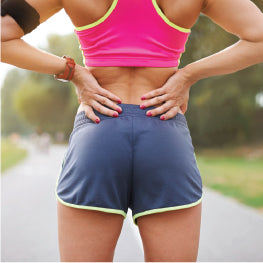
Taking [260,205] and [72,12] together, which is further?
[260,205]

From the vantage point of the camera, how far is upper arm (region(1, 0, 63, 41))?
1606 millimetres

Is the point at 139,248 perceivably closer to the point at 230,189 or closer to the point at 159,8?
the point at 159,8

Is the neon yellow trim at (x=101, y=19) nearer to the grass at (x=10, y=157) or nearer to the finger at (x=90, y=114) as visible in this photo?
the finger at (x=90, y=114)

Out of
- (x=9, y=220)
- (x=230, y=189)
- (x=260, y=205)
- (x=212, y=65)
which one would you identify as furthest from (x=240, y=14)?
(x=230, y=189)

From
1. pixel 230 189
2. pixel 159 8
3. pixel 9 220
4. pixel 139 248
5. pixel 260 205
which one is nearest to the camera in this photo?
pixel 159 8

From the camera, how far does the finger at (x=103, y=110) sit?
1.64m

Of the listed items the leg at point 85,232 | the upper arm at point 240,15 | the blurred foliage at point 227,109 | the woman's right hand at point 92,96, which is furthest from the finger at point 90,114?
the blurred foliage at point 227,109

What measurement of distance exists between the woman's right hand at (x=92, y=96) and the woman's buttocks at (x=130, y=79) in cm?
5

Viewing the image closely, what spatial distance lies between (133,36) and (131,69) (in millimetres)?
149

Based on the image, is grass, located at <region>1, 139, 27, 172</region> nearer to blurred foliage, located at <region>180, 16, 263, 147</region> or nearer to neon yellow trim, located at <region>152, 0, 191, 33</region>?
blurred foliage, located at <region>180, 16, 263, 147</region>

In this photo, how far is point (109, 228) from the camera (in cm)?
162

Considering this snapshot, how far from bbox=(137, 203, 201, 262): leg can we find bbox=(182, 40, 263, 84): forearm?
661 millimetres

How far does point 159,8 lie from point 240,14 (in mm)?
372

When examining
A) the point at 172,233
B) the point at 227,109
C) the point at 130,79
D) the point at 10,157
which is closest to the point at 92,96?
the point at 130,79
